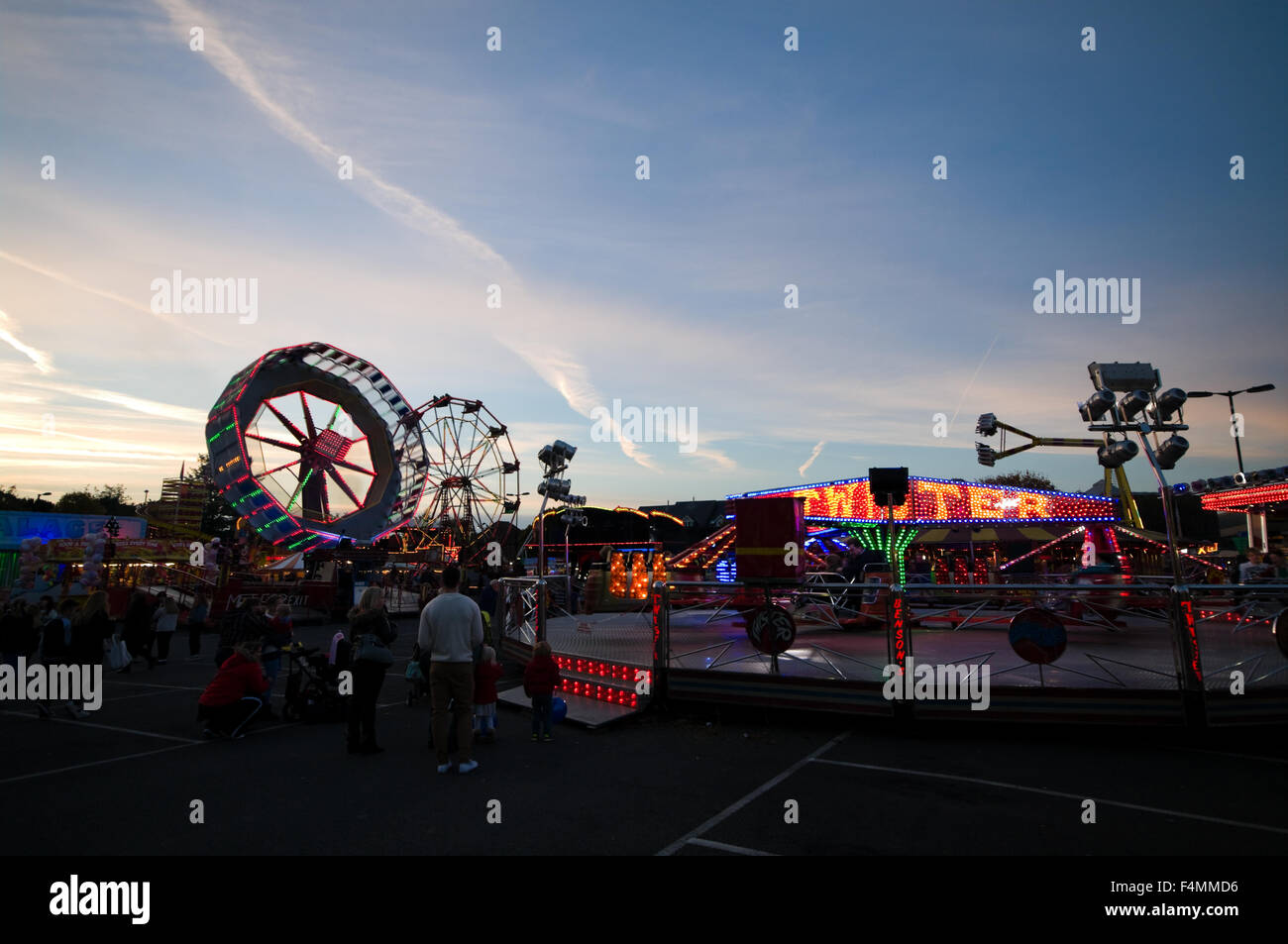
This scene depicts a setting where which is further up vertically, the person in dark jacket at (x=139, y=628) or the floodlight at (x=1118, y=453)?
the floodlight at (x=1118, y=453)

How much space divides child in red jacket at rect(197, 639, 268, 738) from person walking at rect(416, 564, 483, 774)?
2820 millimetres

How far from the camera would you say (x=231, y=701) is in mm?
7414

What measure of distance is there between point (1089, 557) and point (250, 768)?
15895mm

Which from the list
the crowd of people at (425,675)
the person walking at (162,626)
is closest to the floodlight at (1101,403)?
the crowd of people at (425,675)

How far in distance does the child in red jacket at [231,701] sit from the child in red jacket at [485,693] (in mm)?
2500

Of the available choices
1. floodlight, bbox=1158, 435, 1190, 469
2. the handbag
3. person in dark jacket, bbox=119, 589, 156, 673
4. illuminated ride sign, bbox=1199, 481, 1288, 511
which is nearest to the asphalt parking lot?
floodlight, bbox=1158, 435, 1190, 469

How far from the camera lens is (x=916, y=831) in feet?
15.0

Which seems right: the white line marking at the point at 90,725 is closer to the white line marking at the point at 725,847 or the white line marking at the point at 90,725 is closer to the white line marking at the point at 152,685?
the white line marking at the point at 152,685

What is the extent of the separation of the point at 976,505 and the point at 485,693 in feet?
50.1

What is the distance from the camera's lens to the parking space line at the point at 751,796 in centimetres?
443

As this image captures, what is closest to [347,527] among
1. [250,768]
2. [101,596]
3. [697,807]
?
[101,596]

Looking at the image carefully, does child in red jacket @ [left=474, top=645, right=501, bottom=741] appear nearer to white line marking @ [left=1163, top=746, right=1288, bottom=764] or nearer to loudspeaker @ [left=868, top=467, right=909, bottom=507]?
loudspeaker @ [left=868, top=467, right=909, bottom=507]

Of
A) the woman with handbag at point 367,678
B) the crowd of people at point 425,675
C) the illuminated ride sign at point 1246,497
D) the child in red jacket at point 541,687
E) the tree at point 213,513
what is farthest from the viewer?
the tree at point 213,513

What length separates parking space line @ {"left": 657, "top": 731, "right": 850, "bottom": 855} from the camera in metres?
4.43
